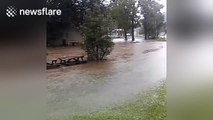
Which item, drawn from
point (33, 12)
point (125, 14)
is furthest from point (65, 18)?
point (125, 14)

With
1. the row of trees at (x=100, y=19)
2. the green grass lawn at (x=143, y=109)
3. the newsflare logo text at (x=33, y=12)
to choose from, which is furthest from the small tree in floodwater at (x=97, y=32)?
the green grass lawn at (x=143, y=109)

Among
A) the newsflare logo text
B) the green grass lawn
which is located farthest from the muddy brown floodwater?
the newsflare logo text

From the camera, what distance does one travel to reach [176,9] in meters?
1.90

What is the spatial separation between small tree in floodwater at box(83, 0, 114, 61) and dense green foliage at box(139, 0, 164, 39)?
0.23 metres

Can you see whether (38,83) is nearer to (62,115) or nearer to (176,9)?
(62,115)

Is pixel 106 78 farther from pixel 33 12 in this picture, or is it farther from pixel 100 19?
pixel 33 12

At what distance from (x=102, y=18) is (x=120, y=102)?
0.53 m

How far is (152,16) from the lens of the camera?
191 cm

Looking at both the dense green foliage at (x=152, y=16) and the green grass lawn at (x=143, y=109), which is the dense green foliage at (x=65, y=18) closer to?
the dense green foliage at (x=152, y=16)

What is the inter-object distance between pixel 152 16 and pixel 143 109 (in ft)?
1.92

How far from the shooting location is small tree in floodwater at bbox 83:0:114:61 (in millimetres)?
1854

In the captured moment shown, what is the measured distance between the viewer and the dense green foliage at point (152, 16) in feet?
6.20

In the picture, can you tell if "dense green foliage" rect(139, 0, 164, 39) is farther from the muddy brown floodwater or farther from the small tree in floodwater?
the small tree in floodwater

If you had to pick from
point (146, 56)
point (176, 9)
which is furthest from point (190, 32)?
point (146, 56)
